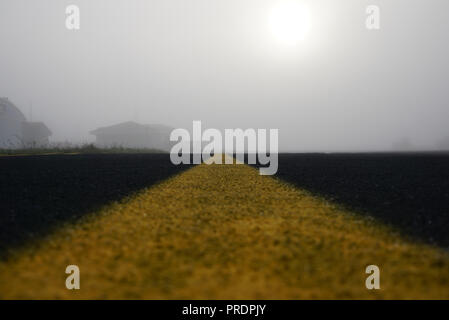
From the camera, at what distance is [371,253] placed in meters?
3.01

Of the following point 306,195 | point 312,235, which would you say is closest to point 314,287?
point 312,235

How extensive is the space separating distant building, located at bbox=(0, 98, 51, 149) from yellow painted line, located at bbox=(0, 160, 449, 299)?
65.3 m

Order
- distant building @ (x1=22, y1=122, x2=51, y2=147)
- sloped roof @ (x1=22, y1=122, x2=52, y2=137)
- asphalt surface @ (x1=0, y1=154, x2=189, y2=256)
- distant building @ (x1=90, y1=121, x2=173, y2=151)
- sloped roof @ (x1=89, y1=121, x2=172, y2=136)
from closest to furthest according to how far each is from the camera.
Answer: asphalt surface @ (x1=0, y1=154, x2=189, y2=256) < distant building @ (x1=22, y1=122, x2=51, y2=147) < sloped roof @ (x1=22, y1=122, x2=52, y2=137) < distant building @ (x1=90, y1=121, x2=173, y2=151) < sloped roof @ (x1=89, y1=121, x2=172, y2=136)

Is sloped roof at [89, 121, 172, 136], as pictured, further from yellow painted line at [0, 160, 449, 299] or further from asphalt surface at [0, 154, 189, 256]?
yellow painted line at [0, 160, 449, 299]

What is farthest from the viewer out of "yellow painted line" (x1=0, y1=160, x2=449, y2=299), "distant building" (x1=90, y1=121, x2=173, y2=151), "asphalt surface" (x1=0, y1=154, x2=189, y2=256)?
"distant building" (x1=90, y1=121, x2=173, y2=151)

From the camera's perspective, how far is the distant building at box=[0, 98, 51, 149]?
203 ft

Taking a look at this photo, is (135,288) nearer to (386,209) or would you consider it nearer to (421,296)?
(421,296)

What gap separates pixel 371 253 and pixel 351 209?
7.24 ft

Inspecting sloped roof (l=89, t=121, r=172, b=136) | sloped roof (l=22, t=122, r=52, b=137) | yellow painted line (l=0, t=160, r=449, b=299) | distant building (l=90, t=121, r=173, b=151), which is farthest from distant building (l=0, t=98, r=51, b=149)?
yellow painted line (l=0, t=160, r=449, b=299)

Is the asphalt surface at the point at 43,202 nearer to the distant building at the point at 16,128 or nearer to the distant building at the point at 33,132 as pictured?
the distant building at the point at 16,128

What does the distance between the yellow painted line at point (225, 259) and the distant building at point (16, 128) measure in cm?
6534

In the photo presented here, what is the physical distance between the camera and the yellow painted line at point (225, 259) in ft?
7.39

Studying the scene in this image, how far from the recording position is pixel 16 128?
67.0 metres

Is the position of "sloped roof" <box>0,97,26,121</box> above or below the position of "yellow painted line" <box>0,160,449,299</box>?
above
